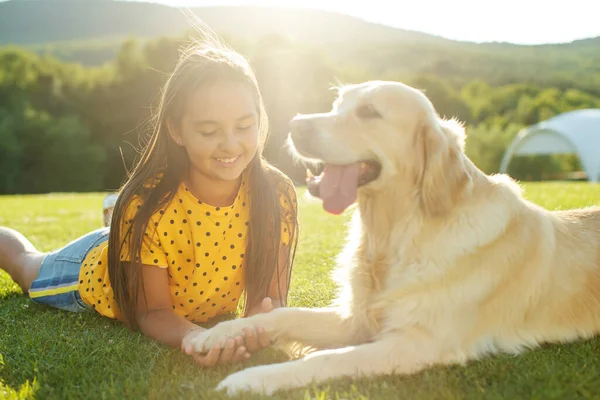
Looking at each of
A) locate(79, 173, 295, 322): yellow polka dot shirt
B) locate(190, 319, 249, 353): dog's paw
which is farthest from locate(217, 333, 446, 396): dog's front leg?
locate(79, 173, 295, 322): yellow polka dot shirt

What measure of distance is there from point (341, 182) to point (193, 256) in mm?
1106

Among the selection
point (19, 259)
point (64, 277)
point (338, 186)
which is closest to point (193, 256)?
point (338, 186)

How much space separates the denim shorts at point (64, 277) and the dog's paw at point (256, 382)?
76.0 inches

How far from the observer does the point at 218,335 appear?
10.3 feet

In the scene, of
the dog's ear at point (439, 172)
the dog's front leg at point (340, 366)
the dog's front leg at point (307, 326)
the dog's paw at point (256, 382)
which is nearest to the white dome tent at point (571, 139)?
the dog's ear at point (439, 172)

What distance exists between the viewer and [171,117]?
372cm

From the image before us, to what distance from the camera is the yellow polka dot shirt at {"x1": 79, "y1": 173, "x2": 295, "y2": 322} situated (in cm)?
362

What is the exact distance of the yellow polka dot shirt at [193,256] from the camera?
11.9 feet

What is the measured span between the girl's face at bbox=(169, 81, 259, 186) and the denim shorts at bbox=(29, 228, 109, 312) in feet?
4.27

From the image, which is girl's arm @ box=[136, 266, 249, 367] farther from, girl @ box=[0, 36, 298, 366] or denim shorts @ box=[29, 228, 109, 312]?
denim shorts @ box=[29, 228, 109, 312]

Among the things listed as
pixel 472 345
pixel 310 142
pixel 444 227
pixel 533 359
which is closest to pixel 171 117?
pixel 310 142

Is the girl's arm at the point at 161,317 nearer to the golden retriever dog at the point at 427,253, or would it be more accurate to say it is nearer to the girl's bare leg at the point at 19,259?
the golden retriever dog at the point at 427,253

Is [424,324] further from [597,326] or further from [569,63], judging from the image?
[569,63]

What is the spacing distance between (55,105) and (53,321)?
43.3 meters
